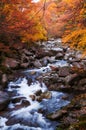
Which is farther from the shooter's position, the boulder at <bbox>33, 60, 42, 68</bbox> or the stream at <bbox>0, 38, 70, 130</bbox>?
the boulder at <bbox>33, 60, 42, 68</bbox>

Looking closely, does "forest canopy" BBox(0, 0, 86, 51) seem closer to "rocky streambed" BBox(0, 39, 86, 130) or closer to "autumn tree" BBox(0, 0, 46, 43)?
"autumn tree" BBox(0, 0, 46, 43)

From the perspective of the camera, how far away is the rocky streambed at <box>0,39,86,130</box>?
927 cm

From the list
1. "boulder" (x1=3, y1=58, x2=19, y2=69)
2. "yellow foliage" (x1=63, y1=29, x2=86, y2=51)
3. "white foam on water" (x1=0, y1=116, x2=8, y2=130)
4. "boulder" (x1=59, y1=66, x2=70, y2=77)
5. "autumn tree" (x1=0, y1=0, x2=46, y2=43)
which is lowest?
"white foam on water" (x1=0, y1=116, x2=8, y2=130)

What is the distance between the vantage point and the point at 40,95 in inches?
473

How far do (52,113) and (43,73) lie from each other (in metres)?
6.05

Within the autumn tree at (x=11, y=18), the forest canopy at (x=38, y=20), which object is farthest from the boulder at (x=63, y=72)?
the autumn tree at (x=11, y=18)

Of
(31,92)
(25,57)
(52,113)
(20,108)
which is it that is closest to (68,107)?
(52,113)

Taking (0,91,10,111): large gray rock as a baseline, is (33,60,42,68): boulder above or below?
above

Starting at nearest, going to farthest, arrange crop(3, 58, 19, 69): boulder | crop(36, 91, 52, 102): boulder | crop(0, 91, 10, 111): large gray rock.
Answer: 1. crop(0, 91, 10, 111): large gray rock
2. crop(36, 91, 52, 102): boulder
3. crop(3, 58, 19, 69): boulder

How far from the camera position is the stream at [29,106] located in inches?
364

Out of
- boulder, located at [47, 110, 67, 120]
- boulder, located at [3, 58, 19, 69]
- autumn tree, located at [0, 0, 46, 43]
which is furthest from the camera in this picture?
boulder, located at [3, 58, 19, 69]

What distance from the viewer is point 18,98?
11.7 metres

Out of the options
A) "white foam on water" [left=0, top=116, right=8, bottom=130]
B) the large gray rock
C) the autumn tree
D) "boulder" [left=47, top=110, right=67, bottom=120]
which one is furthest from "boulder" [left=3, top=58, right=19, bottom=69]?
"boulder" [left=47, top=110, right=67, bottom=120]

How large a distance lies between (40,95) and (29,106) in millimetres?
1261
